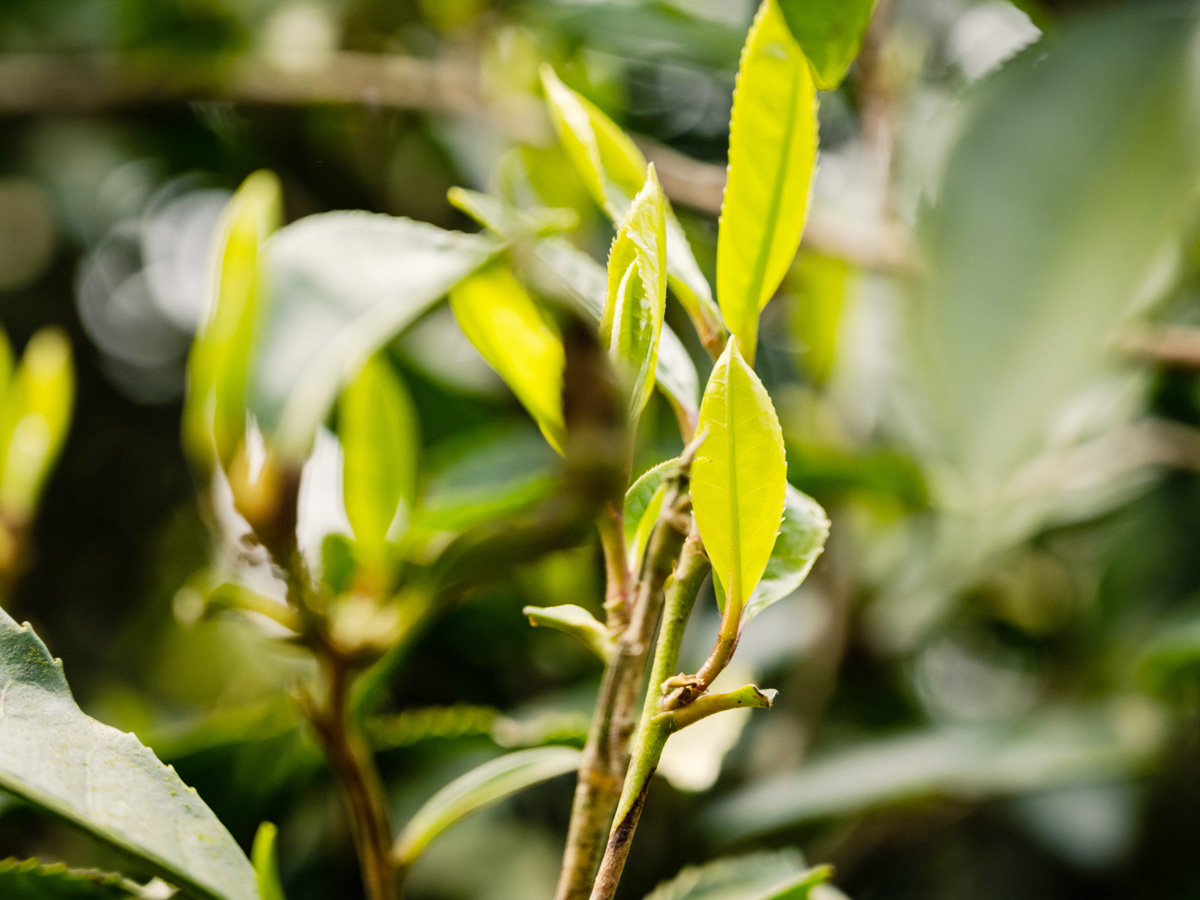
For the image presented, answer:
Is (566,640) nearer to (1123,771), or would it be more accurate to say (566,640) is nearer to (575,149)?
(1123,771)

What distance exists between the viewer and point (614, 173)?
307 mm

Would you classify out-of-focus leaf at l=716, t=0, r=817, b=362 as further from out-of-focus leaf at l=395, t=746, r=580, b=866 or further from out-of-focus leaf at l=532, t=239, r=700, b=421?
out-of-focus leaf at l=395, t=746, r=580, b=866

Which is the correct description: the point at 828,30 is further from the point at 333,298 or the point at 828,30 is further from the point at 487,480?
the point at 487,480

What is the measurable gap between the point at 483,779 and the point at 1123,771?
0.53 meters

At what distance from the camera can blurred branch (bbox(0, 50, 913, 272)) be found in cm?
68

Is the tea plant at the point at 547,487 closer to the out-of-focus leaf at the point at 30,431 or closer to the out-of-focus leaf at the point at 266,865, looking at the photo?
the out-of-focus leaf at the point at 266,865

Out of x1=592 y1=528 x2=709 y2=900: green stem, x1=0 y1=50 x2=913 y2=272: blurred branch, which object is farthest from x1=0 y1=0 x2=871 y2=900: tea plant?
x1=0 y1=50 x2=913 y2=272: blurred branch

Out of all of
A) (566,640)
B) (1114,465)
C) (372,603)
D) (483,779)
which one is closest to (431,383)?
(566,640)

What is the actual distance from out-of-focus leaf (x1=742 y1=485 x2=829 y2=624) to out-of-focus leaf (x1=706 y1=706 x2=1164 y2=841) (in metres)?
0.36

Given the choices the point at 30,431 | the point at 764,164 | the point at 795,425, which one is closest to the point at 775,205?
the point at 764,164

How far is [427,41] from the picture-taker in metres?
1.10

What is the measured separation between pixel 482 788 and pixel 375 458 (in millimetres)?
168

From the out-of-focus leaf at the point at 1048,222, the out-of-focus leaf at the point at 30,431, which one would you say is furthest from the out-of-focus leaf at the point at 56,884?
the out-of-focus leaf at the point at 1048,222

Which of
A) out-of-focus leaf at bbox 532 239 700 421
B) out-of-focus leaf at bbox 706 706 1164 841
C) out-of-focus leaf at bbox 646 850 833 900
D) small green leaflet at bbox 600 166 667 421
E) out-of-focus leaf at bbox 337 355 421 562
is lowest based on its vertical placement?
out-of-focus leaf at bbox 706 706 1164 841
